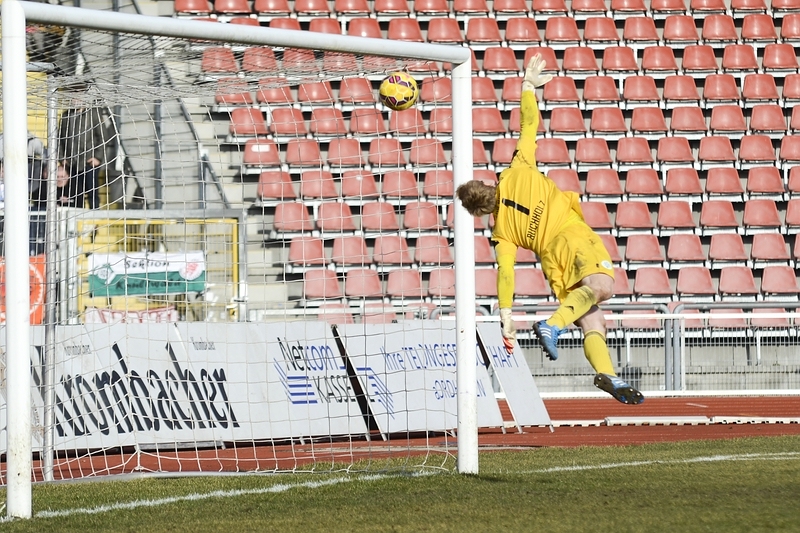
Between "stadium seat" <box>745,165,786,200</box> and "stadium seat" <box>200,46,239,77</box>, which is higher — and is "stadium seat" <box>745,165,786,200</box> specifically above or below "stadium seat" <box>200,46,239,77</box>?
below

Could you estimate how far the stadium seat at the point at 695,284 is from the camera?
666 inches

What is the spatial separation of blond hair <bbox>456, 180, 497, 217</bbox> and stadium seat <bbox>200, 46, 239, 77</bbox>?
2051mm

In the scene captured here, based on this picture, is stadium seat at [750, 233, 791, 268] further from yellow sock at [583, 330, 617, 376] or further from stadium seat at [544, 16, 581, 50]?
yellow sock at [583, 330, 617, 376]

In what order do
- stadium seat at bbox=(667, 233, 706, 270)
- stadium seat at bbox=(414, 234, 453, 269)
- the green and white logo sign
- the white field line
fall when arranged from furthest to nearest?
stadium seat at bbox=(667, 233, 706, 270)
stadium seat at bbox=(414, 234, 453, 269)
the green and white logo sign
the white field line

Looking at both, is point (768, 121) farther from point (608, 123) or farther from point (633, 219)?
point (633, 219)

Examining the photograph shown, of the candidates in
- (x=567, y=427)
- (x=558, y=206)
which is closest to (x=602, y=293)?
(x=558, y=206)

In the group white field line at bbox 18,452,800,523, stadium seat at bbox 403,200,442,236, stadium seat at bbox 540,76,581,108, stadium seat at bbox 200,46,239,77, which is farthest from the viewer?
stadium seat at bbox 540,76,581,108

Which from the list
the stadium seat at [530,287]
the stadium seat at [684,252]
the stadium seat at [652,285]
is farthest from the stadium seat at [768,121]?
the stadium seat at [530,287]

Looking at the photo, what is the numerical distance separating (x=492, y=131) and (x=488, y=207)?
10551 mm

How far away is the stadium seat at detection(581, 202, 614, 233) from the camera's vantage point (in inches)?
675

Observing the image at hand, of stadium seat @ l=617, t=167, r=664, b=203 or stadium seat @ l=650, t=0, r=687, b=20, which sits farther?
stadium seat @ l=650, t=0, r=687, b=20

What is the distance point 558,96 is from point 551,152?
1.20 m

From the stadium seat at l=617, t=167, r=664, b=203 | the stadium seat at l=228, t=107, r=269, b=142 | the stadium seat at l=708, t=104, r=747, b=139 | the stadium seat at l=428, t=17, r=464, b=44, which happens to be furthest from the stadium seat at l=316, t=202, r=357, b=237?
the stadium seat at l=708, t=104, r=747, b=139

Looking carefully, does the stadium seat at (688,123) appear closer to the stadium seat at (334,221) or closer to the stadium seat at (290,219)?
the stadium seat at (334,221)
